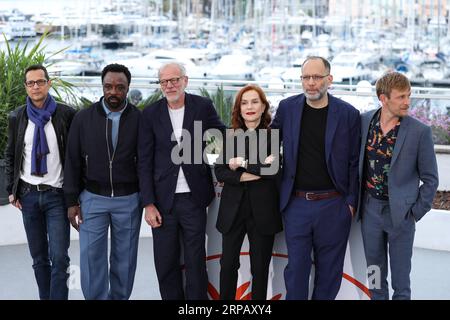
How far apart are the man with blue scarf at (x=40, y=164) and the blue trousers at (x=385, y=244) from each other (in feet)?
5.40

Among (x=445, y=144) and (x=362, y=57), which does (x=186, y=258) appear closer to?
(x=445, y=144)

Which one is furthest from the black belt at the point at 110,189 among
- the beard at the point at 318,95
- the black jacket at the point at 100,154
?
the beard at the point at 318,95

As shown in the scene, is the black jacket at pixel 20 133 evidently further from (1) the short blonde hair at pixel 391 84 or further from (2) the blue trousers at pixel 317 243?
(1) the short blonde hair at pixel 391 84

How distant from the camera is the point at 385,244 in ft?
12.3

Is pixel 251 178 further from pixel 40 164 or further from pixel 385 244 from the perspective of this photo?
pixel 40 164

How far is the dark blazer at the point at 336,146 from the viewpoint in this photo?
3.66 m

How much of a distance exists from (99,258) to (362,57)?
124 feet

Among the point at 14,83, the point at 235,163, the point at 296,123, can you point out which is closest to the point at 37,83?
the point at 235,163

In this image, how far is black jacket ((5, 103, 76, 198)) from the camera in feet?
12.9

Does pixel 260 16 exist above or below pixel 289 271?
above

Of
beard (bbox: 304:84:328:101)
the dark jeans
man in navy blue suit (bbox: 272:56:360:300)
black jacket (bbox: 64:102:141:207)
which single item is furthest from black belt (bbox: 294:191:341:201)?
the dark jeans

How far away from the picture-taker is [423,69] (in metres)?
39.4

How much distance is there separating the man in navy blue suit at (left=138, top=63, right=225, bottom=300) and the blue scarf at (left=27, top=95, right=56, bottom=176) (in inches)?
20.5

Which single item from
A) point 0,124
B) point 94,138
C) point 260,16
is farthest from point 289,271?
point 260,16
